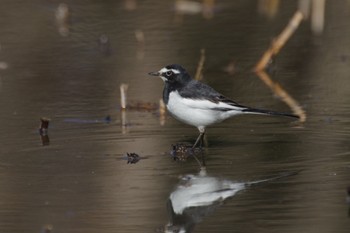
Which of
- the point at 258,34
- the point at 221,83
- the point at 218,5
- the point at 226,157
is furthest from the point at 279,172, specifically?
the point at 218,5

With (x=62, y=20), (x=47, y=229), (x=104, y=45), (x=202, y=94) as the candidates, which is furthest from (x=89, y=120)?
(x=62, y=20)

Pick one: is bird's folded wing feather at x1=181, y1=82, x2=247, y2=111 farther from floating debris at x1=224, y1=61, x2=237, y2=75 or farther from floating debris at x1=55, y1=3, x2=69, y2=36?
floating debris at x1=55, y1=3, x2=69, y2=36

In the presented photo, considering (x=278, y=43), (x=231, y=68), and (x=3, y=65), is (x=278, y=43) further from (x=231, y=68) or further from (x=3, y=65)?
(x=3, y=65)

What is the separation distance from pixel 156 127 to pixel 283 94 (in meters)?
1.86

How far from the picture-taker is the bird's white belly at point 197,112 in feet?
28.9

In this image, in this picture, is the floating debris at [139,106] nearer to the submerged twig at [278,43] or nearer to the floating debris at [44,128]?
the floating debris at [44,128]

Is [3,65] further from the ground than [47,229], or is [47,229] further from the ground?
[3,65]

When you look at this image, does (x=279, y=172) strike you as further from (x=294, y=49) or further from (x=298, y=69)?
(x=294, y=49)

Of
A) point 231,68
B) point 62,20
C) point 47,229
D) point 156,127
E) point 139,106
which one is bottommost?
point 47,229

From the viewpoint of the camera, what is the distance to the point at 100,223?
6707 mm

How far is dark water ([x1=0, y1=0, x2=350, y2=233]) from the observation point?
691cm

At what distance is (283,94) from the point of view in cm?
1098

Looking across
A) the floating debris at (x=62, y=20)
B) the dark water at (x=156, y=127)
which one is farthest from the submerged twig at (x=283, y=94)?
the floating debris at (x=62, y=20)

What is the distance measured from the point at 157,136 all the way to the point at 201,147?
54cm
